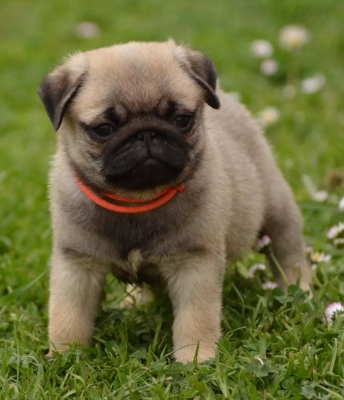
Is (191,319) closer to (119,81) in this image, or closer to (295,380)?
(295,380)

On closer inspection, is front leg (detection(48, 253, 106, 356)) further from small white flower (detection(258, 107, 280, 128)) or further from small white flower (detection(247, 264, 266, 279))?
small white flower (detection(258, 107, 280, 128))

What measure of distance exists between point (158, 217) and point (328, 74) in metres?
4.97

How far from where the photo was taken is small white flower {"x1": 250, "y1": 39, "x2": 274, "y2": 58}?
8.25m

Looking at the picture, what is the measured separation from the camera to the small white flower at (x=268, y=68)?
816 cm

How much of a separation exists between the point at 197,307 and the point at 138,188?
0.65 meters

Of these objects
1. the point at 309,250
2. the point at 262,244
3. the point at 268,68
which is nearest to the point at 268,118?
the point at 268,68

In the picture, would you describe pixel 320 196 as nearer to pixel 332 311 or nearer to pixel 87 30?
pixel 332 311

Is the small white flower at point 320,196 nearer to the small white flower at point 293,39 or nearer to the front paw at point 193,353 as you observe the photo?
the front paw at point 193,353

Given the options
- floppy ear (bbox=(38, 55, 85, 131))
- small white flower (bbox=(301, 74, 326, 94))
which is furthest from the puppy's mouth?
small white flower (bbox=(301, 74, 326, 94))

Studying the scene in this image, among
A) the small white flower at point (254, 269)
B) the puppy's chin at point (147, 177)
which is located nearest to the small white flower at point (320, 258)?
the small white flower at point (254, 269)

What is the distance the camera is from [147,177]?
3531 millimetres

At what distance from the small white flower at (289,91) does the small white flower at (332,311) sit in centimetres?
411

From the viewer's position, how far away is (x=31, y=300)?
180 inches

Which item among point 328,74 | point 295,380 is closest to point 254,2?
point 328,74
